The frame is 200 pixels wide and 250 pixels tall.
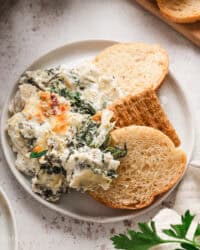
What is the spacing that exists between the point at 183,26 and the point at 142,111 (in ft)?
2.41

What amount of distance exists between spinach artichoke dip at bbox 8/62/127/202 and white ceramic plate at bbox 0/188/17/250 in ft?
0.99

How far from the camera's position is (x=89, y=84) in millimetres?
4469

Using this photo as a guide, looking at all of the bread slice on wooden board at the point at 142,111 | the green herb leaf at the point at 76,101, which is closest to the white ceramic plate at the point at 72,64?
the bread slice on wooden board at the point at 142,111

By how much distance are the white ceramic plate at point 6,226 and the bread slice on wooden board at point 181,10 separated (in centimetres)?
161

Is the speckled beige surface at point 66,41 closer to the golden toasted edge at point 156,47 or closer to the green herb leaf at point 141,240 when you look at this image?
the golden toasted edge at point 156,47

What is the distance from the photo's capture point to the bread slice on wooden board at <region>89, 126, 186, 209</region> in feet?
14.2

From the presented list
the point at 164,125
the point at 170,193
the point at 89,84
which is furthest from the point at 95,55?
the point at 170,193

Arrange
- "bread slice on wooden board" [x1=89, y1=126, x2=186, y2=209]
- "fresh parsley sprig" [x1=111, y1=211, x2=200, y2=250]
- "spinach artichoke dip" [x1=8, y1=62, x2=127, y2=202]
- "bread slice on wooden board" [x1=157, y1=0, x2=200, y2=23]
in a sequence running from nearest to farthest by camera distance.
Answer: "fresh parsley sprig" [x1=111, y1=211, x2=200, y2=250] < "spinach artichoke dip" [x1=8, y1=62, x2=127, y2=202] < "bread slice on wooden board" [x1=89, y1=126, x2=186, y2=209] < "bread slice on wooden board" [x1=157, y1=0, x2=200, y2=23]

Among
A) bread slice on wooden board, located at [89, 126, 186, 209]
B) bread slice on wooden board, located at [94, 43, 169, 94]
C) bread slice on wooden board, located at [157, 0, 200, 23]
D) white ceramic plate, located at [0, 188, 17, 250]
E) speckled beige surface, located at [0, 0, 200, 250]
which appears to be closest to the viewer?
white ceramic plate, located at [0, 188, 17, 250]

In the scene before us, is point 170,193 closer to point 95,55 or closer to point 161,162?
point 161,162

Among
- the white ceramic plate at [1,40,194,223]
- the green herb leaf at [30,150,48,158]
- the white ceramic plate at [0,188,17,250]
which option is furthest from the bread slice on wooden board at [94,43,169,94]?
the white ceramic plate at [0,188,17,250]

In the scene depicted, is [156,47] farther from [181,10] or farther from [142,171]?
[142,171]

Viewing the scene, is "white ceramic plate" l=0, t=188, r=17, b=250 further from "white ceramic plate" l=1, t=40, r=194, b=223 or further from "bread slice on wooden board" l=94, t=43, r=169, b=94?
"bread slice on wooden board" l=94, t=43, r=169, b=94

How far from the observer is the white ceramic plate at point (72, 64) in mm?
4367
